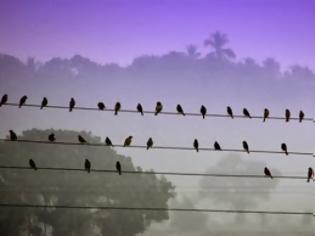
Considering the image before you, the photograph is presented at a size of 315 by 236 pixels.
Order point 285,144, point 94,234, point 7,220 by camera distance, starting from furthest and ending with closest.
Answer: point 94,234 → point 7,220 → point 285,144

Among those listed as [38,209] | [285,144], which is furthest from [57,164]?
[285,144]

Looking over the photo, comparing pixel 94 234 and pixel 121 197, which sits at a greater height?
pixel 121 197

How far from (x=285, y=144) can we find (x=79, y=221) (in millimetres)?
24089

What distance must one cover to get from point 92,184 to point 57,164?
3.73m

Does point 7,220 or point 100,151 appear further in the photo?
point 100,151

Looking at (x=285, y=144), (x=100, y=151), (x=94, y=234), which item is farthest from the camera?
(x=100, y=151)

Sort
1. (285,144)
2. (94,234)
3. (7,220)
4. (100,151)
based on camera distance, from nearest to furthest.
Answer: (285,144) → (7,220) → (94,234) → (100,151)

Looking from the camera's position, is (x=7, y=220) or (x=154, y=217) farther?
(x=154, y=217)

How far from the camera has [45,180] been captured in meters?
38.8

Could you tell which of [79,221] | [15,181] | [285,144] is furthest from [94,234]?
[285,144]

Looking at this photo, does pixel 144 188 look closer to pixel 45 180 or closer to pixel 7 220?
pixel 45 180

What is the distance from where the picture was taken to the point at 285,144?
687 inches

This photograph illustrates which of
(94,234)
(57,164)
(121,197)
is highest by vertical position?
(57,164)

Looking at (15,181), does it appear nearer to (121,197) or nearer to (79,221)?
(79,221)
